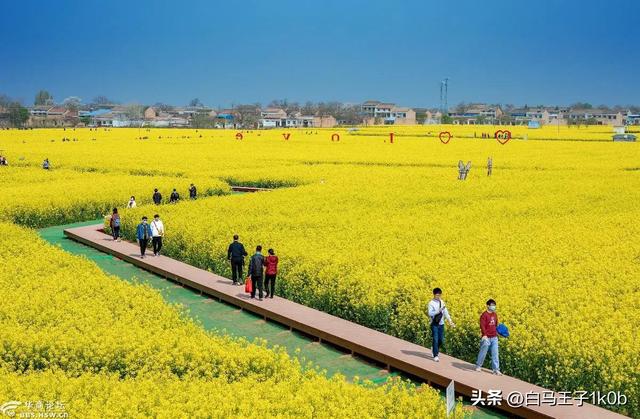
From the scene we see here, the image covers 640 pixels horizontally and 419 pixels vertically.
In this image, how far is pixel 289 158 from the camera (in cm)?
6425

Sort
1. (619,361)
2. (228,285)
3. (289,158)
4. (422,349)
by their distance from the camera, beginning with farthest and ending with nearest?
(289,158) < (228,285) < (422,349) < (619,361)

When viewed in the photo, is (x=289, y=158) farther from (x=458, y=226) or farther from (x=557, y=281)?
(x=557, y=281)

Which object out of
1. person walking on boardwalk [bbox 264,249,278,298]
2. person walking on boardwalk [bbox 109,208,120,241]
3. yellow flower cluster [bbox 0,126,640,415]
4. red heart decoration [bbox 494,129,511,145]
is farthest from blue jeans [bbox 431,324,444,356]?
red heart decoration [bbox 494,129,511,145]

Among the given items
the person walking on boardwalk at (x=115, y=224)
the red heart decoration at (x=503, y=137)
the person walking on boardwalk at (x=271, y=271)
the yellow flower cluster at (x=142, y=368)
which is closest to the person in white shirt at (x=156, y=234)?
the person walking on boardwalk at (x=115, y=224)

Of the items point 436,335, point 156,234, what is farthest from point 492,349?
point 156,234

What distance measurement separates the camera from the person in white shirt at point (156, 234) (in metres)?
23.3

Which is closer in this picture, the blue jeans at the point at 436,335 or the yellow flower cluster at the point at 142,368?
the yellow flower cluster at the point at 142,368

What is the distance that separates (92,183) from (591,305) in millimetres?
31712

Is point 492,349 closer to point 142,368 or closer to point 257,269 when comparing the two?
point 142,368

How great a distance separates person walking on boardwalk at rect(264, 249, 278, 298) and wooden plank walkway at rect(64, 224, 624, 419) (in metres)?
0.33

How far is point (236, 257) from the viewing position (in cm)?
1900

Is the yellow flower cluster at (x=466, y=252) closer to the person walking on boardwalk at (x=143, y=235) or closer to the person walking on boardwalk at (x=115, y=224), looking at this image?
the person walking on boardwalk at (x=115, y=224)

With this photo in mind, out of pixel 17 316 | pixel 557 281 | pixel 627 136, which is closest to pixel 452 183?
pixel 557 281

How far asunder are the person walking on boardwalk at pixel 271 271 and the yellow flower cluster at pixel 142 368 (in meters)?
2.94
